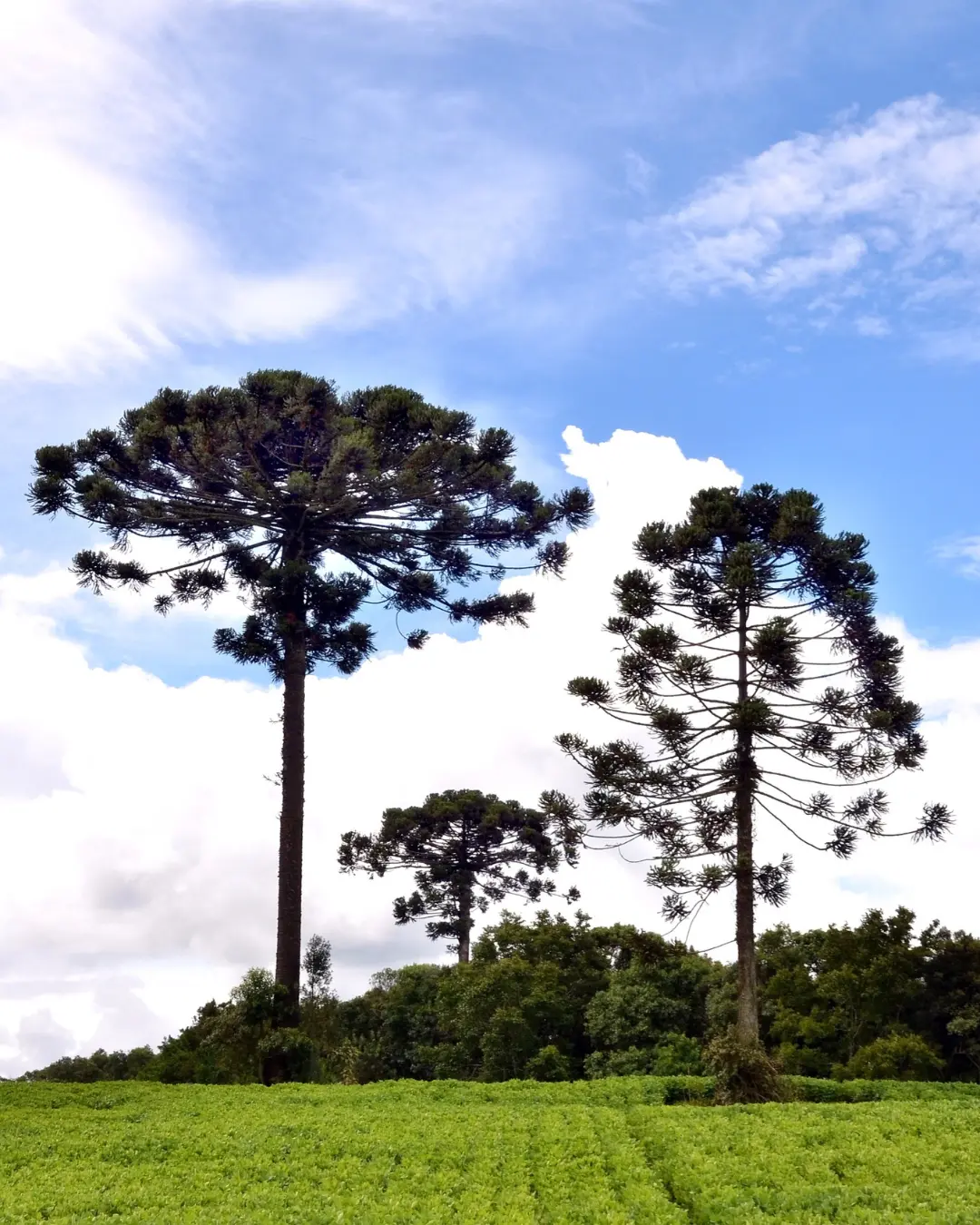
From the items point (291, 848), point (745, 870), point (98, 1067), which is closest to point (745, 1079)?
point (745, 870)

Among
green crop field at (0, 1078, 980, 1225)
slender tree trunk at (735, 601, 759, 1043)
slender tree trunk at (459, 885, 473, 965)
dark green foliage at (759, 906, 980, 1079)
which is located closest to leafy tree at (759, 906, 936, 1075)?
dark green foliage at (759, 906, 980, 1079)

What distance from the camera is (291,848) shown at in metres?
21.7

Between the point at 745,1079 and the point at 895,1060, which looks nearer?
the point at 745,1079

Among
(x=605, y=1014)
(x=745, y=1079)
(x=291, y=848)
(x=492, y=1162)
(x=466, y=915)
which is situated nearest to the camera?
(x=492, y=1162)

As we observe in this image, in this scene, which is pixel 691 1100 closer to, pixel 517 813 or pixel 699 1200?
pixel 699 1200

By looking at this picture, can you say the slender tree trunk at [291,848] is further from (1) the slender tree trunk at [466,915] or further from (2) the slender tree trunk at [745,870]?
(1) the slender tree trunk at [466,915]

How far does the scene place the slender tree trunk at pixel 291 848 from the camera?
69.1 feet

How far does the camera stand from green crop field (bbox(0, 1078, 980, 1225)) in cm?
903

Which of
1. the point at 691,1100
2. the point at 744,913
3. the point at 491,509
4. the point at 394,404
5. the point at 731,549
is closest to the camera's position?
the point at 691,1100

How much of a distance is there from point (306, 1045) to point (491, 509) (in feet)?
40.5

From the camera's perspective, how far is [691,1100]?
56.6 ft

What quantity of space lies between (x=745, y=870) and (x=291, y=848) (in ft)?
28.9

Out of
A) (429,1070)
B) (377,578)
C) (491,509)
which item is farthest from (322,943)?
(491,509)

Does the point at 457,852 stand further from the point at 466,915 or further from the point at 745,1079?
the point at 745,1079
